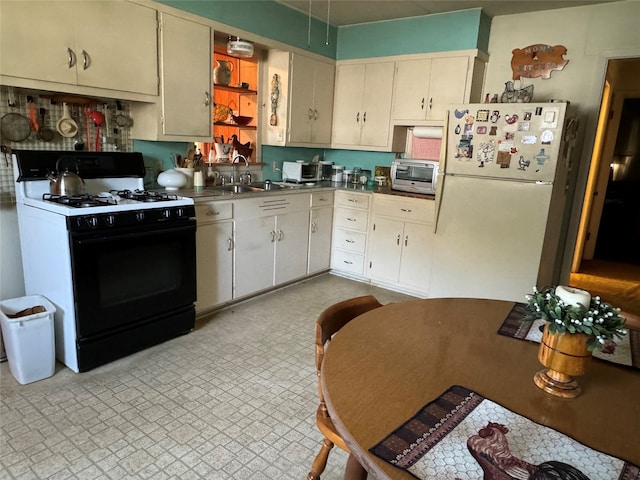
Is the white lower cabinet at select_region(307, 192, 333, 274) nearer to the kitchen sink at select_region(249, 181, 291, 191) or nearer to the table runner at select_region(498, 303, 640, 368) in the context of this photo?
the kitchen sink at select_region(249, 181, 291, 191)

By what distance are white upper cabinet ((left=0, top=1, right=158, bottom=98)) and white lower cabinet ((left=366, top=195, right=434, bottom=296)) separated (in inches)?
87.5

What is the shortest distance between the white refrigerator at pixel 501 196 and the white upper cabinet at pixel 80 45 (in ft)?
7.43

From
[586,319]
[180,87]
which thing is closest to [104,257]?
[180,87]

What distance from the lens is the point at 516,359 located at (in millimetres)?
1287

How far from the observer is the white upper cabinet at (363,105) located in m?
4.32

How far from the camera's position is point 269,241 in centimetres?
371

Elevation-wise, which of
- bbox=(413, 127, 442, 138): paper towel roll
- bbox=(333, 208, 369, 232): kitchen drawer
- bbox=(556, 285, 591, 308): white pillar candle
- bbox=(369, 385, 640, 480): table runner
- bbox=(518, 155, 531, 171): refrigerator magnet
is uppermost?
bbox=(413, 127, 442, 138): paper towel roll

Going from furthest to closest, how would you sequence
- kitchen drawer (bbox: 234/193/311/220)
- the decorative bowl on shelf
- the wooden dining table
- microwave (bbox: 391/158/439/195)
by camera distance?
the decorative bowl on shelf, microwave (bbox: 391/158/439/195), kitchen drawer (bbox: 234/193/311/220), the wooden dining table

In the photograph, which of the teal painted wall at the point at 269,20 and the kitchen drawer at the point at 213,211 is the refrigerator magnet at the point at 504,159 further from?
the teal painted wall at the point at 269,20

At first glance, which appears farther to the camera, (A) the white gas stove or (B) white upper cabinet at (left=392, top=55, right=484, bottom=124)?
(B) white upper cabinet at (left=392, top=55, right=484, bottom=124)

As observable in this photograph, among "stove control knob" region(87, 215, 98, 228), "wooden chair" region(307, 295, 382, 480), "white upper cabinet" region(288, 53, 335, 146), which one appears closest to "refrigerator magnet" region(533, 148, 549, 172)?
"wooden chair" region(307, 295, 382, 480)

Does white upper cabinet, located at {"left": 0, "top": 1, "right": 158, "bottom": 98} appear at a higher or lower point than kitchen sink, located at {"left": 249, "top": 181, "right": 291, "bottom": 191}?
higher

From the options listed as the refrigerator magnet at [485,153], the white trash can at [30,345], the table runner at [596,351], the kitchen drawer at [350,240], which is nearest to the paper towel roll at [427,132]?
the refrigerator magnet at [485,153]

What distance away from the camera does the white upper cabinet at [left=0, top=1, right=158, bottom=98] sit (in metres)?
2.34
